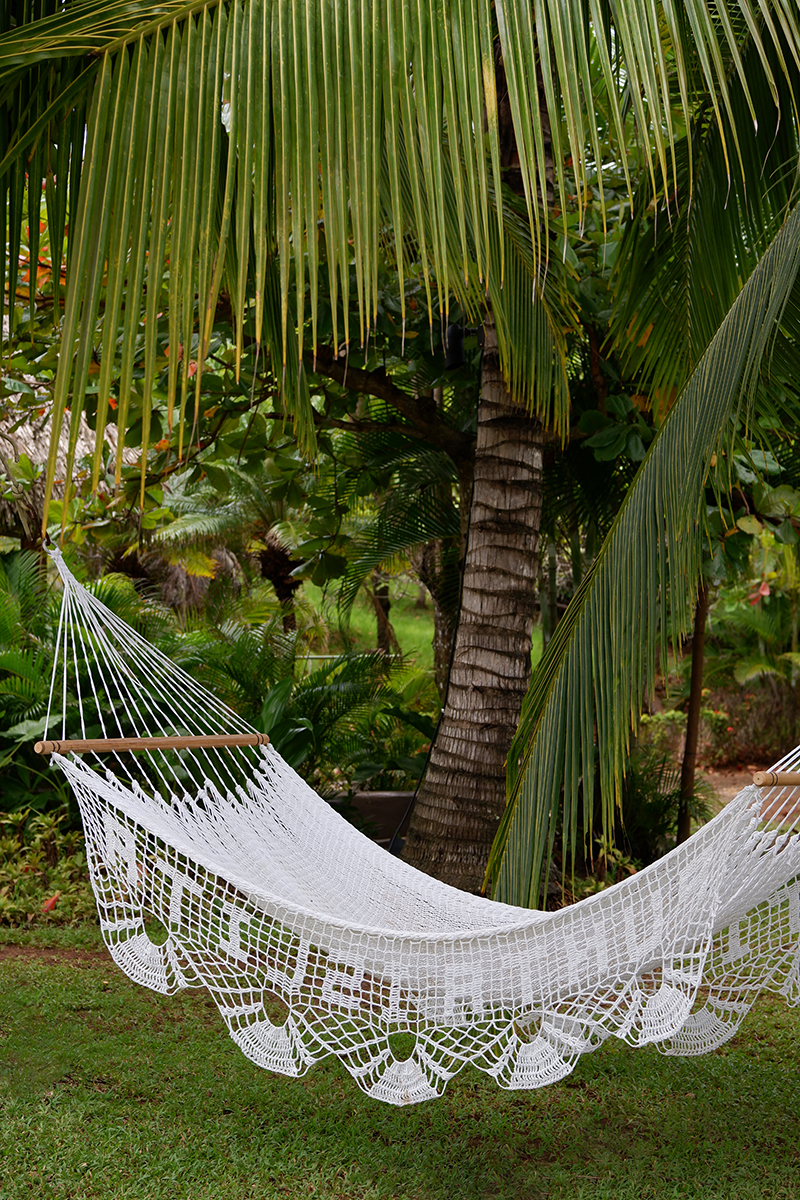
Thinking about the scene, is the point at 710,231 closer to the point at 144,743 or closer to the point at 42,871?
the point at 144,743

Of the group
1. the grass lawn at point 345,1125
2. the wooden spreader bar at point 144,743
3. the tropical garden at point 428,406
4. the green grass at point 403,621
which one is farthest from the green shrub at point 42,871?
the green grass at point 403,621

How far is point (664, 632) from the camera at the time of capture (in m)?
1.57

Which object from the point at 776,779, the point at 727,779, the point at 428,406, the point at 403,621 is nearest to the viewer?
the point at 776,779

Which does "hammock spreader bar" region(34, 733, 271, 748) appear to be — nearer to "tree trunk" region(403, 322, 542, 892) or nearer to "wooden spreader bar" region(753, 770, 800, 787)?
"tree trunk" region(403, 322, 542, 892)

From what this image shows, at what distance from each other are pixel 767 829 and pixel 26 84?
137 centimetres

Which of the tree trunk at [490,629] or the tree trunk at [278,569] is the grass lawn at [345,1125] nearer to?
the tree trunk at [490,629]

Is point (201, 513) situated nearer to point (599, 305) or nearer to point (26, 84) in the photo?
point (599, 305)

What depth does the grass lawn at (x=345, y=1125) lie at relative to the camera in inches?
68.8

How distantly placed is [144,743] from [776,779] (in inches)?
55.5

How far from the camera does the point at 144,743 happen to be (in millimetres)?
2254

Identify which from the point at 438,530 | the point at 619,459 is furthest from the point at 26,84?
the point at 438,530

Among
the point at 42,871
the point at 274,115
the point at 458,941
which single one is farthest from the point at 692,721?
the point at 274,115

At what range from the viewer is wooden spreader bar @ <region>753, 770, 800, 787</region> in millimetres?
1423

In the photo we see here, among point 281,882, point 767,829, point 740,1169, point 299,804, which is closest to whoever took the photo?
point 767,829
